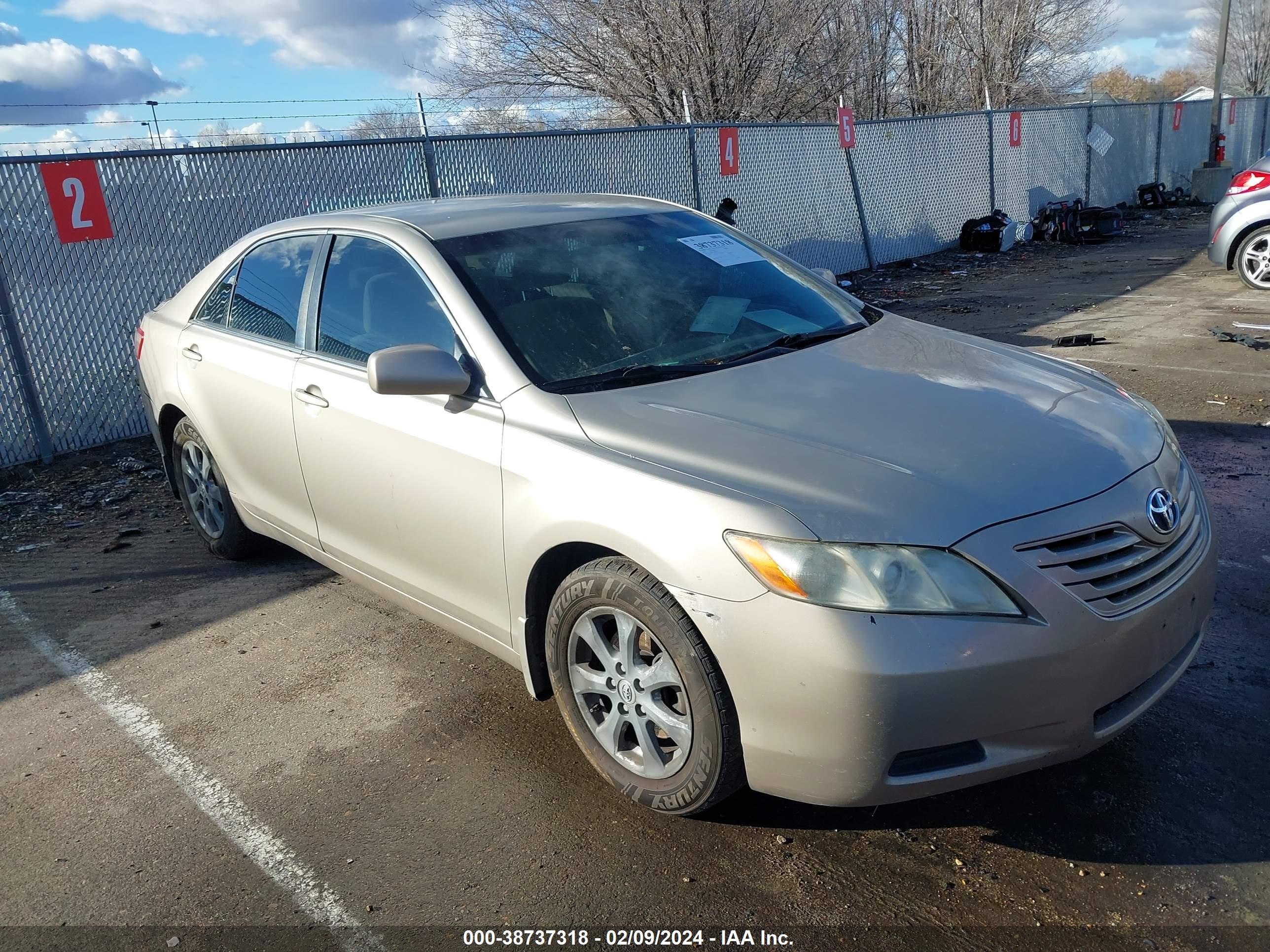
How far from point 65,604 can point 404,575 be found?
96.8 inches

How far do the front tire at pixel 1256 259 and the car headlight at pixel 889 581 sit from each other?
11.4 metres

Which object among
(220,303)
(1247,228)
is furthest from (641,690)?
(1247,228)

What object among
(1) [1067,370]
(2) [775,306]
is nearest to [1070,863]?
(1) [1067,370]

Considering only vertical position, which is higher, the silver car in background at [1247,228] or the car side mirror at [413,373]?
the car side mirror at [413,373]

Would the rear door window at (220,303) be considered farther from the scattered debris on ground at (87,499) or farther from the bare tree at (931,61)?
the bare tree at (931,61)

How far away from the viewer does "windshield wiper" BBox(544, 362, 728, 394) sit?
127 inches

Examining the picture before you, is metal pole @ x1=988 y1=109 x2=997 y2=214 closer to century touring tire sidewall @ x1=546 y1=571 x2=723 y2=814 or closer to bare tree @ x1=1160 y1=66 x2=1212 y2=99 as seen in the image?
century touring tire sidewall @ x1=546 y1=571 x2=723 y2=814

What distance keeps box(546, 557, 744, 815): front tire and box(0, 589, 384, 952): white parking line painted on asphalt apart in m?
0.84

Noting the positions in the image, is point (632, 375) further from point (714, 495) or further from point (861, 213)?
point (861, 213)

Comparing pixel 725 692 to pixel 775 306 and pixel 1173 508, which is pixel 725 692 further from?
pixel 775 306

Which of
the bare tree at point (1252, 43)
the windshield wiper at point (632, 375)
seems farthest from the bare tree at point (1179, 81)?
the windshield wiper at point (632, 375)

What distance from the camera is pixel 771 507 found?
253 cm

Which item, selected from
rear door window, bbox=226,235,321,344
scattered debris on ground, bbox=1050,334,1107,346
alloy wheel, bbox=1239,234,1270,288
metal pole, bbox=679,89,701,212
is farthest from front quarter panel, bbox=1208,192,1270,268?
rear door window, bbox=226,235,321,344

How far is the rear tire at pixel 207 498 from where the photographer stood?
504cm
